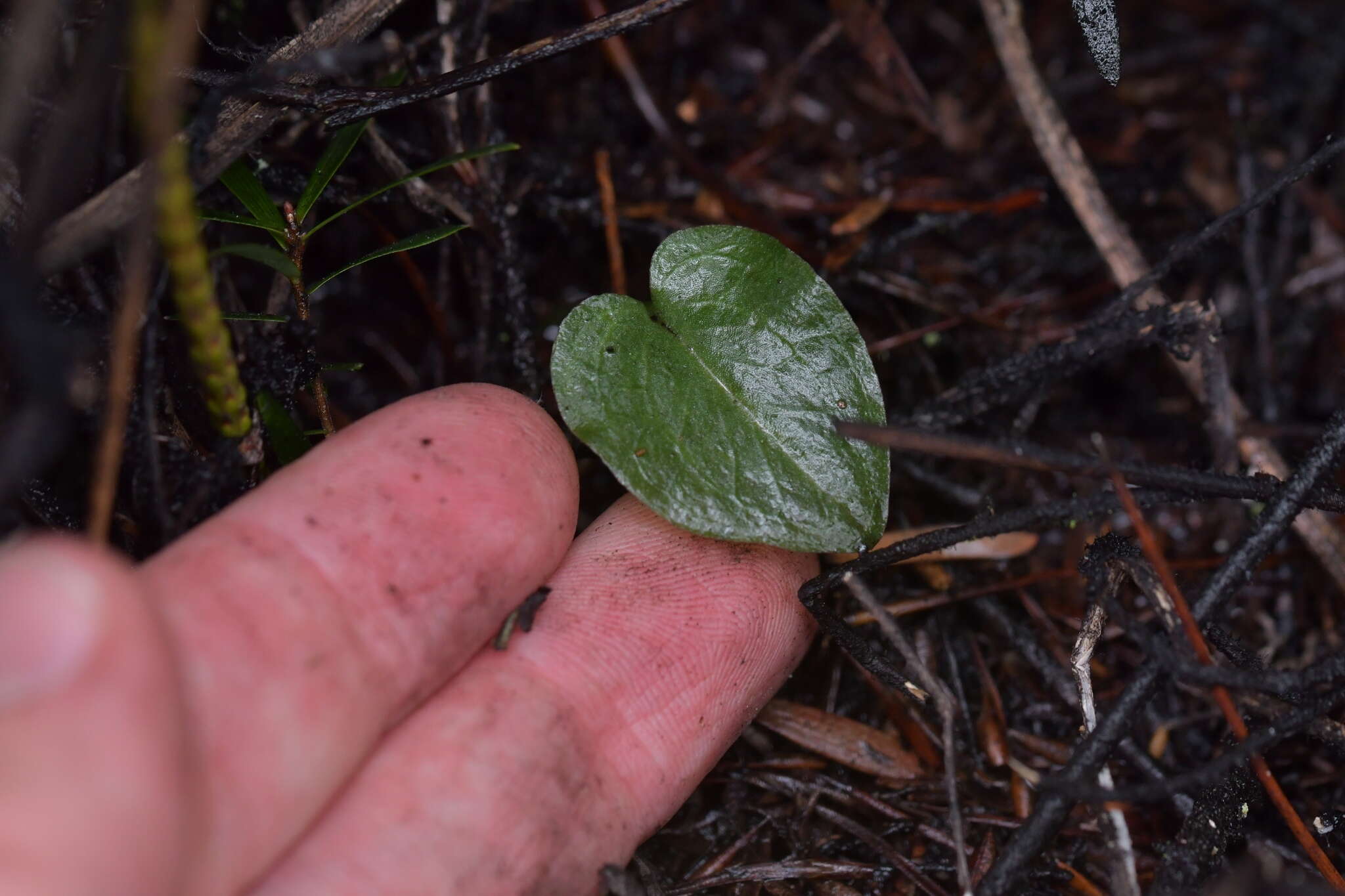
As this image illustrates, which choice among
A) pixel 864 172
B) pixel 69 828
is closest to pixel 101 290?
pixel 69 828

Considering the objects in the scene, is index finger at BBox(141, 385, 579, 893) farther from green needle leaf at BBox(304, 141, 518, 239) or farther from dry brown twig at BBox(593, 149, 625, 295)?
dry brown twig at BBox(593, 149, 625, 295)

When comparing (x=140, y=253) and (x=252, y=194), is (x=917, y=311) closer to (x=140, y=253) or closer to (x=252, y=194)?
(x=252, y=194)

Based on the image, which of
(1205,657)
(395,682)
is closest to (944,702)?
(1205,657)

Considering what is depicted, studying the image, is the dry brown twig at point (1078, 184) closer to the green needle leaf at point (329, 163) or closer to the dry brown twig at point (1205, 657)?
the dry brown twig at point (1205, 657)

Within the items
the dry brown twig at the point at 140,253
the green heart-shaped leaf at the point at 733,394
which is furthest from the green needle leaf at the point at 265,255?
the green heart-shaped leaf at the point at 733,394

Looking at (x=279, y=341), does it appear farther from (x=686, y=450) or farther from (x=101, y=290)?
(x=686, y=450)

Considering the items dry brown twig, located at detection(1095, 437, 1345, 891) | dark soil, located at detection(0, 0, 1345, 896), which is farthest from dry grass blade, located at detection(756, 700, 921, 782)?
dry brown twig, located at detection(1095, 437, 1345, 891)
